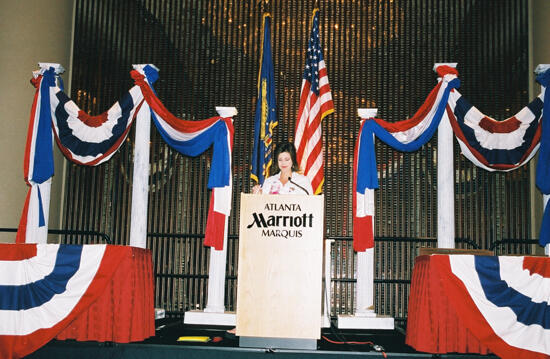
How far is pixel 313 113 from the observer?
588 cm

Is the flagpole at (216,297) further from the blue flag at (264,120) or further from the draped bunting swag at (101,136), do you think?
the blue flag at (264,120)

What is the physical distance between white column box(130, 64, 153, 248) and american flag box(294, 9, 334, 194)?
1.86m

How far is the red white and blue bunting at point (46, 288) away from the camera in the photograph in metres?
3.74

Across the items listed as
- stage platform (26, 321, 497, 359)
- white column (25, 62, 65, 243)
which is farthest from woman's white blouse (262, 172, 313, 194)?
white column (25, 62, 65, 243)

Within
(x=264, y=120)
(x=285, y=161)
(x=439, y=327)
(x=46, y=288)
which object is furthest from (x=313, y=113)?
(x=46, y=288)

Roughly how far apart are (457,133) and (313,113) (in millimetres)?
1727

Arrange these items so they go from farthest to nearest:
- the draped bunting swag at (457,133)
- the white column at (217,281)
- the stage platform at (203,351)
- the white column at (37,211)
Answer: the white column at (217,281) → the draped bunting swag at (457,133) → the white column at (37,211) → the stage platform at (203,351)

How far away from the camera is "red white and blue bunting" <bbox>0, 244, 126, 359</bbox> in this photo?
3.74 metres

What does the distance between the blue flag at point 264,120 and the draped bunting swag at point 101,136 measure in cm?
33

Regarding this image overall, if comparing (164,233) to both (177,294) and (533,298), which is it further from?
(533,298)

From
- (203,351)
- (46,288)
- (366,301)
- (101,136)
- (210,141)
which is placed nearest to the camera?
(203,351)

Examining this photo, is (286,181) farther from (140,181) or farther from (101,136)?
(101,136)

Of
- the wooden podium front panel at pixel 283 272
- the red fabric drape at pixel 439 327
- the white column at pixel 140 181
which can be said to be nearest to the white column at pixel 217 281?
the white column at pixel 140 181

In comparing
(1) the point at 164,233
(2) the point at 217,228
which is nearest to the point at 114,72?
(1) the point at 164,233
